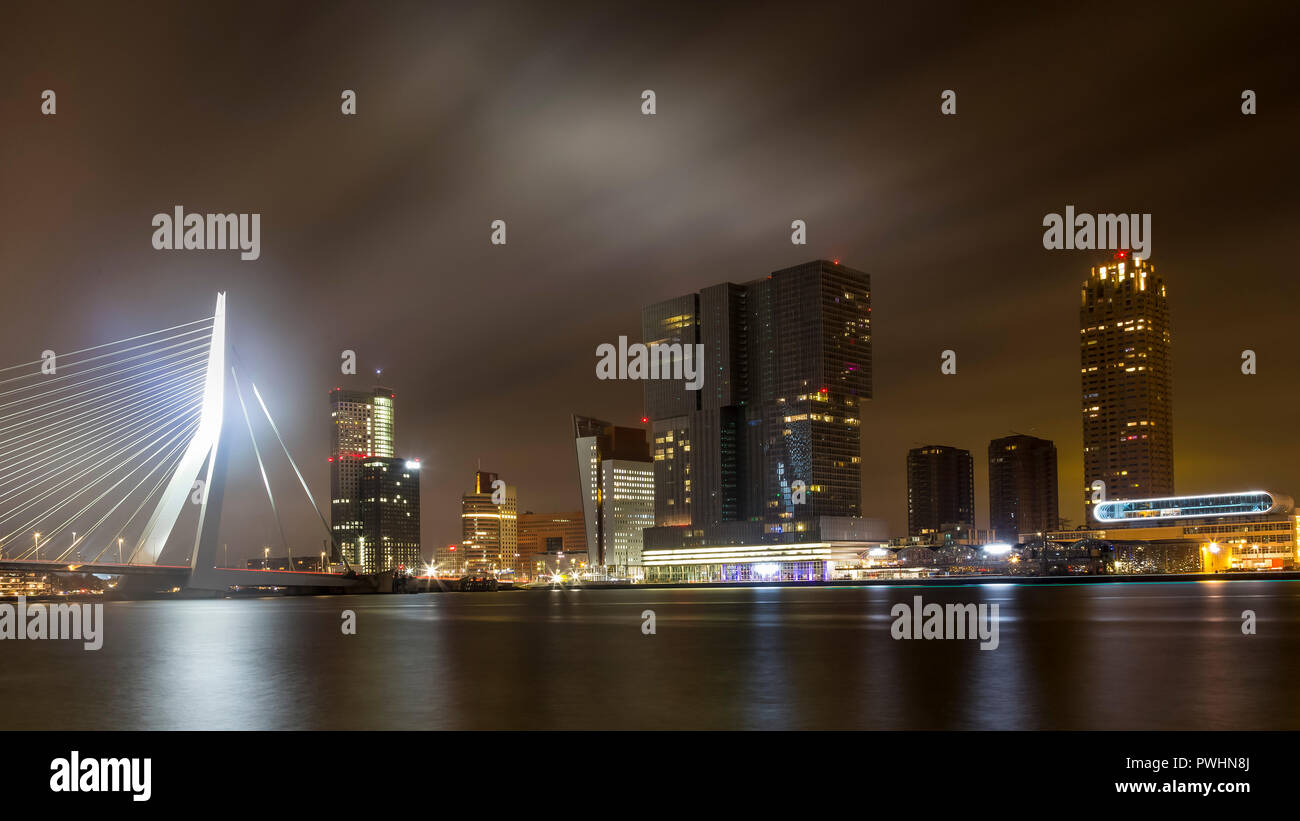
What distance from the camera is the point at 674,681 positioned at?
100ft

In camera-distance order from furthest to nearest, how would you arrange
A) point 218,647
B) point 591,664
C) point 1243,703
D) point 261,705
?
point 218,647 < point 591,664 < point 261,705 < point 1243,703

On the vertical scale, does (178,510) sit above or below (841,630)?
above

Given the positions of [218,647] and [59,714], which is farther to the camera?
[218,647]

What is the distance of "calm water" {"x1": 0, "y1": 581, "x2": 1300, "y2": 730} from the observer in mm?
23188

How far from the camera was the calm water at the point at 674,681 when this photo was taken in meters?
23.2

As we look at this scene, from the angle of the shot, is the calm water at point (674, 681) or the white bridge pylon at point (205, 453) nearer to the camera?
the calm water at point (674, 681)

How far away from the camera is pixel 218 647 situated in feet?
166

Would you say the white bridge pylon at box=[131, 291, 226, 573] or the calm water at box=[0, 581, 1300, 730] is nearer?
the calm water at box=[0, 581, 1300, 730]

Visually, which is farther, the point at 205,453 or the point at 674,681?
the point at 205,453

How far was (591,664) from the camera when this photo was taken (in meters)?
37.3
